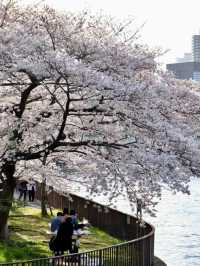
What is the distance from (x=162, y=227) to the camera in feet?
134

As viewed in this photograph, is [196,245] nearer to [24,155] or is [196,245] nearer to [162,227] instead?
[162,227]

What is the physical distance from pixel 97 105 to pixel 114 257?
3.95 meters

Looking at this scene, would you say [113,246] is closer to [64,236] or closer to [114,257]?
[114,257]

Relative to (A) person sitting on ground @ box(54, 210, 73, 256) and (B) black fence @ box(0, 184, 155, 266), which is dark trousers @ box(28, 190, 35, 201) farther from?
(A) person sitting on ground @ box(54, 210, 73, 256)

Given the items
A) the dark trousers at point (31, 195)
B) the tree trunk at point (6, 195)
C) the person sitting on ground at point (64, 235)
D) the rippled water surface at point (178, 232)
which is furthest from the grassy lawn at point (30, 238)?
the rippled water surface at point (178, 232)

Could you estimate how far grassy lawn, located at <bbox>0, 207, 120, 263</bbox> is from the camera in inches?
707

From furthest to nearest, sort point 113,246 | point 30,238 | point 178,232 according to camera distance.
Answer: point 178,232, point 30,238, point 113,246

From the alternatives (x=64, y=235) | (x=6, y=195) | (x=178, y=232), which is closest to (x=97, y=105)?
(x=64, y=235)

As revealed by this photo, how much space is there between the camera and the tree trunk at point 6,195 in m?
19.2

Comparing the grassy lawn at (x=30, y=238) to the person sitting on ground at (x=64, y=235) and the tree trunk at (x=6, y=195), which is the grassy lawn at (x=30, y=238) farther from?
the person sitting on ground at (x=64, y=235)

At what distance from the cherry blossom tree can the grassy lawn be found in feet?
8.52

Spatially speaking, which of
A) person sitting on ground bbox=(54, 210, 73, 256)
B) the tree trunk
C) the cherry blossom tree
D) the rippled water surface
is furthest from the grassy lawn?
the rippled water surface

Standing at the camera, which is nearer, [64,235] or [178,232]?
[64,235]

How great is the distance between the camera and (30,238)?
2236 centimetres
